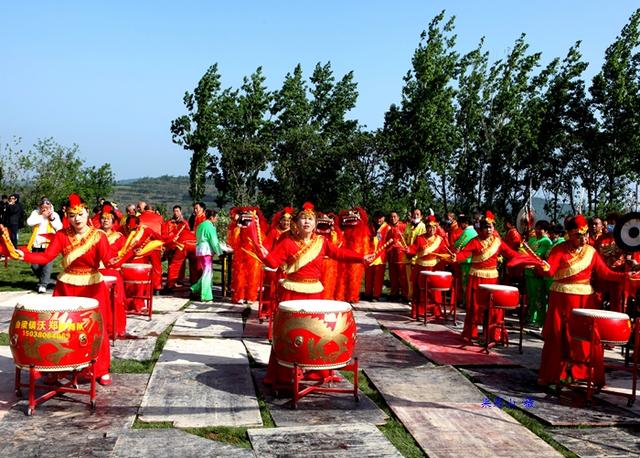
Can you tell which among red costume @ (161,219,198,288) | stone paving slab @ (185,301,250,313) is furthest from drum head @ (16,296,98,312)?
red costume @ (161,219,198,288)

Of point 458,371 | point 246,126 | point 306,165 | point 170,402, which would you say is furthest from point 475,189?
point 170,402

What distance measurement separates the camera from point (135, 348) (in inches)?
283

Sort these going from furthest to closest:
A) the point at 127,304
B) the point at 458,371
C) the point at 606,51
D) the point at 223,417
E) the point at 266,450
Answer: the point at 606,51 < the point at 127,304 < the point at 458,371 < the point at 223,417 < the point at 266,450

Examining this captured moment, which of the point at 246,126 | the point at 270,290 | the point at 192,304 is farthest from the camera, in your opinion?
the point at 246,126

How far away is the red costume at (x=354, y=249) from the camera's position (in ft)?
37.6

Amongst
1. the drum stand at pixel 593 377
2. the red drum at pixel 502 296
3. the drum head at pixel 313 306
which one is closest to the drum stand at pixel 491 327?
the red drum at pixel 502 296

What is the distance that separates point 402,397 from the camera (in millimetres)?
5590

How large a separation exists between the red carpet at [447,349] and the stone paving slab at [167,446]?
3410mm

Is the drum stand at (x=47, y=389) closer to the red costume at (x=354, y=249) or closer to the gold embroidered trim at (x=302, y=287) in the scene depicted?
the gold embroidered trim at (x=302, y=287)

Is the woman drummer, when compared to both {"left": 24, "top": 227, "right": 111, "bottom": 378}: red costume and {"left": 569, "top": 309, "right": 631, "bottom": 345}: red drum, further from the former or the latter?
{"left": 569, "top": 309, "right": 631, "bottom": 345}: red drum

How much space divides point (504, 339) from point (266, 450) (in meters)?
4.67

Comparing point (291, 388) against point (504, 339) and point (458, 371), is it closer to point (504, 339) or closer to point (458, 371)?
point (458, 371)

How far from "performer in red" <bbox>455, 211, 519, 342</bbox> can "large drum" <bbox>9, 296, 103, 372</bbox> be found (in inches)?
191

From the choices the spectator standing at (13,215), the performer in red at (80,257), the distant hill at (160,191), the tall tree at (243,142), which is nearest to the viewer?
the performer in red at (80,257)
